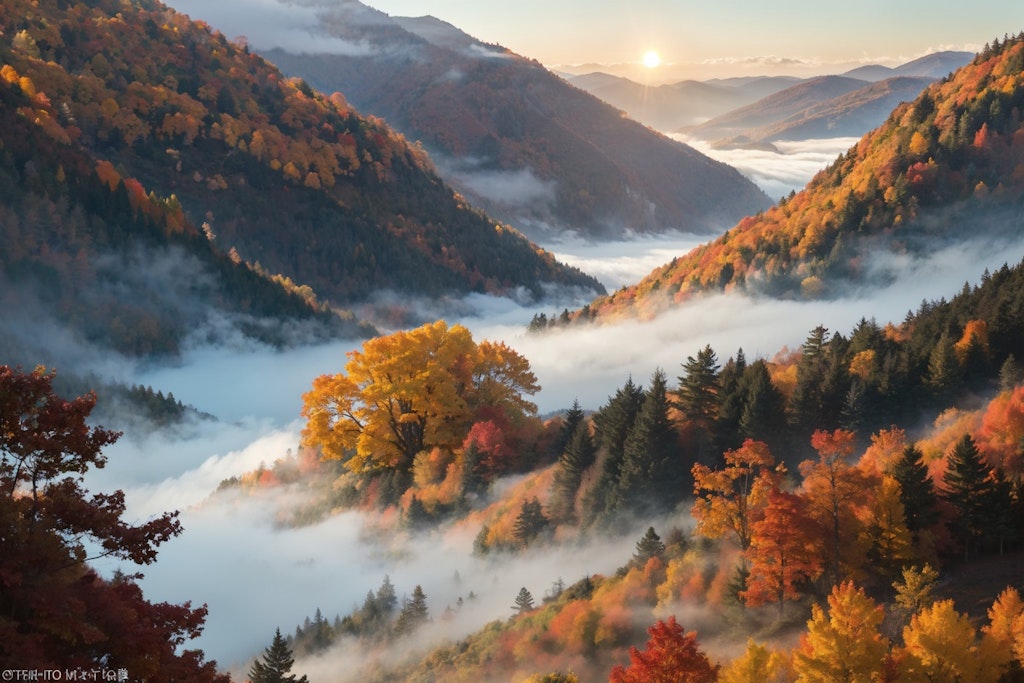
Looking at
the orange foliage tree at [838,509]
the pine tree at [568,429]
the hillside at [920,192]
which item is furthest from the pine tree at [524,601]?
the hillside at [920,192]

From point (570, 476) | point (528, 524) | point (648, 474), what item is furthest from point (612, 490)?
point (528, 524)

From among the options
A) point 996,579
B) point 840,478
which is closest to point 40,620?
point 840,478

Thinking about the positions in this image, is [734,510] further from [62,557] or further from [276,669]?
[62,557]

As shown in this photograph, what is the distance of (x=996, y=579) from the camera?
3781 centimetres

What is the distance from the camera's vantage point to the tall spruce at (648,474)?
55.7 meters

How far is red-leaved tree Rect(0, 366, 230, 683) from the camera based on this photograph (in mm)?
18516

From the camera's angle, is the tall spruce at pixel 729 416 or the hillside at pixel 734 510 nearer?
the hillside at pixel 734 510

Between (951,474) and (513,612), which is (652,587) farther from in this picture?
(951,474)

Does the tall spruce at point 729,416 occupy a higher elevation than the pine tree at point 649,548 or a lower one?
higher

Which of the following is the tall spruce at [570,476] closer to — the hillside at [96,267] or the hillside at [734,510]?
the hillside at [734,510]

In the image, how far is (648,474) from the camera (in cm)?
5578

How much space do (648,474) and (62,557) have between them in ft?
134

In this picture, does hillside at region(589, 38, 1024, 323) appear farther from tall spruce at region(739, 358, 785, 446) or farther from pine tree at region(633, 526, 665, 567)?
pine tree at region(633, 526, 665, 567)

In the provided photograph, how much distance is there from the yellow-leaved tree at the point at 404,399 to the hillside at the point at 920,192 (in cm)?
7481
